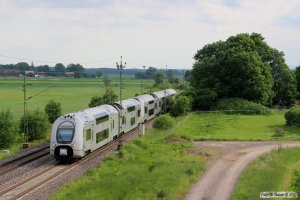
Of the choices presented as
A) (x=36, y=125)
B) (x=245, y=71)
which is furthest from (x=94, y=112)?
(x=245, y=71)

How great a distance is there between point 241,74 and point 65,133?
56664 millimetres

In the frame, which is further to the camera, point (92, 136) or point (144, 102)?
point (144, 102)

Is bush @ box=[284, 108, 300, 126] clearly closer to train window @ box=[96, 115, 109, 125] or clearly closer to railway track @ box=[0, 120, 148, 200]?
train window @ box=[96, 115, 109, 125]

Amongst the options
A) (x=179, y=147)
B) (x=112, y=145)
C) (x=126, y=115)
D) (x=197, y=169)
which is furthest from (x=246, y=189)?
(x=126, y=115)

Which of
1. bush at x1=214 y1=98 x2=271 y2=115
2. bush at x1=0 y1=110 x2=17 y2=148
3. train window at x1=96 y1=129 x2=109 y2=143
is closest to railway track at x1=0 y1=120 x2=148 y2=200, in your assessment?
train window at x1=96 y1=129 x2=109 y2=143

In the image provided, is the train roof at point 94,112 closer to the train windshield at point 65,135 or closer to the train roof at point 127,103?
the train windshield at point 65,135

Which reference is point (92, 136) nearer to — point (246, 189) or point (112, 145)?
point (112, 145)

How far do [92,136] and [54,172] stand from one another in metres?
6.24

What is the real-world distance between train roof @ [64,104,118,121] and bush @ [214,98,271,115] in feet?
128

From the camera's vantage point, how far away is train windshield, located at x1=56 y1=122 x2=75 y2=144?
3406 centimetres

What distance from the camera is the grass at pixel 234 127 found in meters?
51.0

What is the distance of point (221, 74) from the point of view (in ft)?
287

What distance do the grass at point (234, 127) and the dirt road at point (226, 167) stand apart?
4.18m

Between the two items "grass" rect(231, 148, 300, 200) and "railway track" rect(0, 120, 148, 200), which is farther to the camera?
"grass" rect(231, 148, 300, 200)
